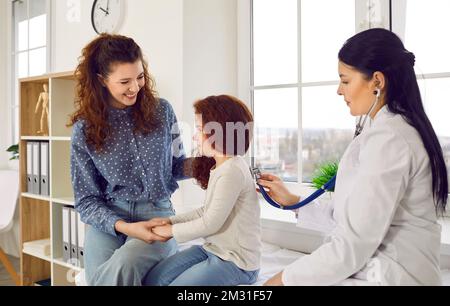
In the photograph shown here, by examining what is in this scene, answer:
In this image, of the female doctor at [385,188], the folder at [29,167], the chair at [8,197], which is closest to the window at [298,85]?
the female doctor at [385,188]

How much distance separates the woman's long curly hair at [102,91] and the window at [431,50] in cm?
69

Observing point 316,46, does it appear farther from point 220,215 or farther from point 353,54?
point 220,215

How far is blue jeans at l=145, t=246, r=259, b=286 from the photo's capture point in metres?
0.89

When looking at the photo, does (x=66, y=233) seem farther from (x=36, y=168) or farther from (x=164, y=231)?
(x=164, y=231)

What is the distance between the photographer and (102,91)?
3.43 feet

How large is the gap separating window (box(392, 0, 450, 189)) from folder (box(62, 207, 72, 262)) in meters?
1.40

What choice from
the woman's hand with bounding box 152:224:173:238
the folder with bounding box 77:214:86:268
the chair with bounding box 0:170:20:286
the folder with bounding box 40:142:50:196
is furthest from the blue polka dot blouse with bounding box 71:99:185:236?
the chair with bounding box 0:170:20:286

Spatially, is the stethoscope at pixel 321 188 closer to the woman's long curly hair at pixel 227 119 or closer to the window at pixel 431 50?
the woman's long curly hair at pixel 227 119

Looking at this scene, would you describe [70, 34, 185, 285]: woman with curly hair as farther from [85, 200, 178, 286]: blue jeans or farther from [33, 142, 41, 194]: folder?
[33, 142, 41, 194]: folder

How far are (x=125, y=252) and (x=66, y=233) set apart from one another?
37.4 inches

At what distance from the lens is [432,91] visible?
1110 mm

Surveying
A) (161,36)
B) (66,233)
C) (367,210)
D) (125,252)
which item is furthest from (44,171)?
(367,210)

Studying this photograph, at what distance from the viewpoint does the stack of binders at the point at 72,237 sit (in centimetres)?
168
